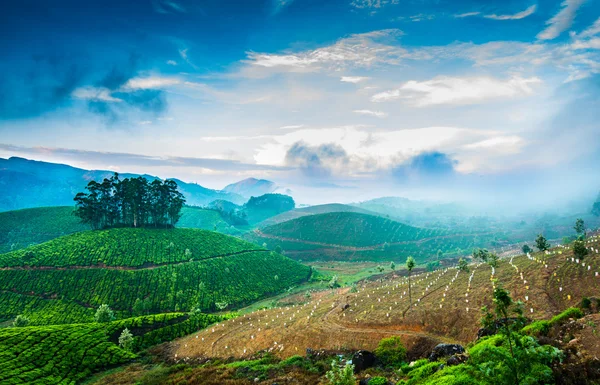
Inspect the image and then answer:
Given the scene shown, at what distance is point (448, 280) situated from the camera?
73375 millimetres

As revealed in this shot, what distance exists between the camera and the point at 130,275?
99.1 meters

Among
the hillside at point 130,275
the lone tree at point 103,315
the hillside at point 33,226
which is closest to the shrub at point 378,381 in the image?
the lone tree at point 103,315

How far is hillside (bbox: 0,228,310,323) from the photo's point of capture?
87500mm

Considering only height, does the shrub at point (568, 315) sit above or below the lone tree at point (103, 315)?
above

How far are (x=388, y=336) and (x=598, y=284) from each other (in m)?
33.9

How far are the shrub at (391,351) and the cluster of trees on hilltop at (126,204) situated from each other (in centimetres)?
13270

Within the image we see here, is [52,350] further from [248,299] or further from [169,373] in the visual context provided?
[248,299]

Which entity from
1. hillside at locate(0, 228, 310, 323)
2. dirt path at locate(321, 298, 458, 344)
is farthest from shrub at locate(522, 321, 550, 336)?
hillside at locate(0, 228, 310, 323)

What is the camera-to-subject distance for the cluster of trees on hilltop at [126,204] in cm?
13712

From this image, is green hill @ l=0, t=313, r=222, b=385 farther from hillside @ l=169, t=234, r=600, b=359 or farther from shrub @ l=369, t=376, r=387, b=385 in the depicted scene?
shrub @ l=369, t=376, r=387, b=385

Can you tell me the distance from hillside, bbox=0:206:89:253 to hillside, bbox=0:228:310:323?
191ft

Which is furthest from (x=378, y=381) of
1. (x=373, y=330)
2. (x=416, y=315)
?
(x=416, y=315)

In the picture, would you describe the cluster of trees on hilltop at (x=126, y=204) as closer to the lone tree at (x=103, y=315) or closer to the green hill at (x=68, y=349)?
the lone tree at (x=103, y=315)

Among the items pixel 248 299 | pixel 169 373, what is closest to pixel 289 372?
pixel 169 373
